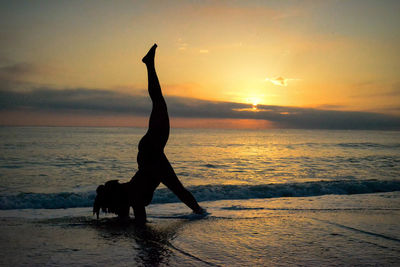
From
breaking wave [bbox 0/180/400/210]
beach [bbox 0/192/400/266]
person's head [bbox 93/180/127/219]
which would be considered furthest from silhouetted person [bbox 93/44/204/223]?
breaking wave [bbox 0/180/400/210]

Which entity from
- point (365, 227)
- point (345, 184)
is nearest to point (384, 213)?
point (365, 227)

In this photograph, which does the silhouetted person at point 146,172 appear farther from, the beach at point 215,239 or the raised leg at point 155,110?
the beach at point 215,239

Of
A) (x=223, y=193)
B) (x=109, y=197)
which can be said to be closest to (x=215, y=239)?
(x=109, y=197)

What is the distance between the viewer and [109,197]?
20.8 ft

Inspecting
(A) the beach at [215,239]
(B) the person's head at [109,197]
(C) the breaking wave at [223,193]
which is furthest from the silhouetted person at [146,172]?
(C) the breaking wave at [223,193]

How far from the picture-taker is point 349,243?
4836 millimetres

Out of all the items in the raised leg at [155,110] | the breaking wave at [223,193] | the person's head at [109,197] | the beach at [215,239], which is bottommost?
the breaking wave at [223,193]

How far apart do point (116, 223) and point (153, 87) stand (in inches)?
111

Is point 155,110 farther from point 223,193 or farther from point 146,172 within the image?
point 223,193

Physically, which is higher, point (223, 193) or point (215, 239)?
point (215, 239)

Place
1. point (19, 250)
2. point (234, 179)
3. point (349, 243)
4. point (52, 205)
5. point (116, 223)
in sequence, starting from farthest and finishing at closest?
1. point (234, 179)
2. point (52, 205)
3. point (116, 223)
4. point (349, 243)
5. point (19, 250)

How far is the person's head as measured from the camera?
631 centimetres

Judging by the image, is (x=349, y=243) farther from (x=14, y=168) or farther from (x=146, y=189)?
(x=14, y=168)

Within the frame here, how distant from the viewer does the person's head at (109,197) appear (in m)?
6.31
